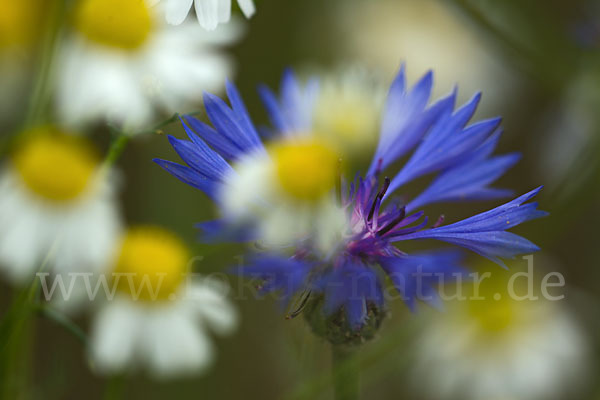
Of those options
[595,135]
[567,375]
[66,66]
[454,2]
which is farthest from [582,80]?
[66,66]

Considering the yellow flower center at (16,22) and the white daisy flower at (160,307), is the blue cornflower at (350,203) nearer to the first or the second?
the white daisy flower at (160,307)

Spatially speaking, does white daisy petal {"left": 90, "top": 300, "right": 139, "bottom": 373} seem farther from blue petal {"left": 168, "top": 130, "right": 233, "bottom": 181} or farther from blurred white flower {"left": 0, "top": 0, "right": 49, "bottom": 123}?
blurred white flower {"left": 0, "top": 0, "right": 49, "bottom": 123}

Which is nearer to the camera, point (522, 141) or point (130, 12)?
point (130, 12)

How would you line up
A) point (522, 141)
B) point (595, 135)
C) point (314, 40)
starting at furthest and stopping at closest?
point (522, 141) < point (314, 40) < point (595, 135)

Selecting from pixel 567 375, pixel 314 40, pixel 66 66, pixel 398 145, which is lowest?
pixel 567 375

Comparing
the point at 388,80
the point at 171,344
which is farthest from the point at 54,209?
the point at 388,80

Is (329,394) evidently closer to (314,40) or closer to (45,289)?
(45,289)

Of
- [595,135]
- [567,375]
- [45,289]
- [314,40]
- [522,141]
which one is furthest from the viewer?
[522,141]
